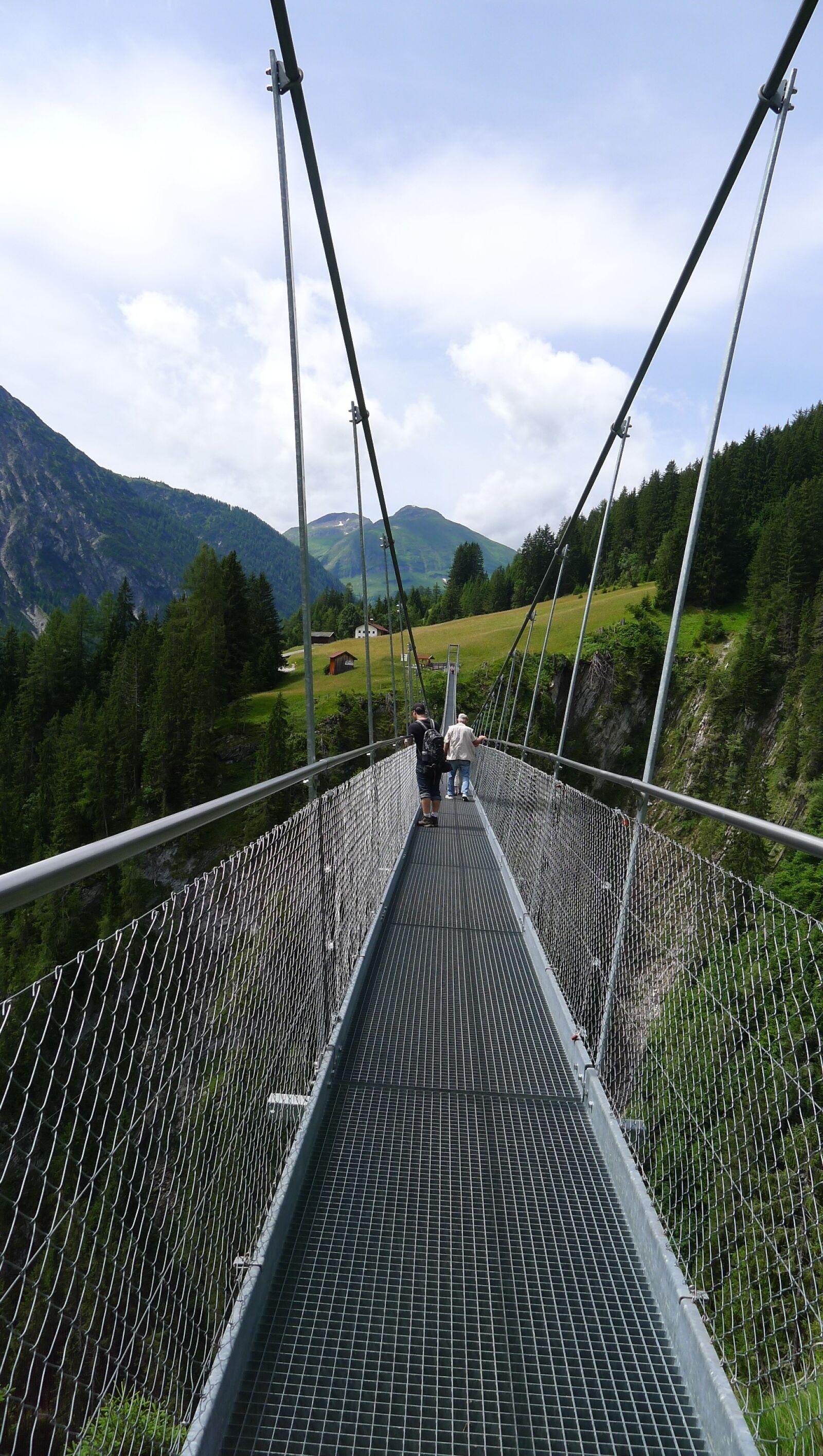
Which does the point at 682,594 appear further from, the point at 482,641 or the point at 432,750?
the point at 482,641

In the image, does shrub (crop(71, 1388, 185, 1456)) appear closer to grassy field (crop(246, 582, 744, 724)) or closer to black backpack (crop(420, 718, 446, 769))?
black backpack (crop(420, 718, 446, 769))

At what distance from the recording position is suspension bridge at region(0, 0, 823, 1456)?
120cm

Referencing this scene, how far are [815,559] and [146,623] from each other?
3778 cm

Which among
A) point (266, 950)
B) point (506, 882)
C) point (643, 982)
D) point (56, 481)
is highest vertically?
point (56, 481)

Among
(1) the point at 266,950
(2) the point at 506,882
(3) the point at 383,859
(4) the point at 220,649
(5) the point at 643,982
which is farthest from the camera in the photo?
(4) the point at 220,649

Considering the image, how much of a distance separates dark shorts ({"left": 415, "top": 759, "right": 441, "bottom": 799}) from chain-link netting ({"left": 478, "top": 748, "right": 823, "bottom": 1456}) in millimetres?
3551

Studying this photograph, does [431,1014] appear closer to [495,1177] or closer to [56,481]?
[495,1177]

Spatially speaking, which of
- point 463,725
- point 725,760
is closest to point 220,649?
point 725,760

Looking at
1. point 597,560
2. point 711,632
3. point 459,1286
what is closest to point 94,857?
point 459,1286

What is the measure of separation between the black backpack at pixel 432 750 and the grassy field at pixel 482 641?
3356 centimetres

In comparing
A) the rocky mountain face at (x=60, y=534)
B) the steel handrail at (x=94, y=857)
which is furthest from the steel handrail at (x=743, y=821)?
the rocky mountain face at (x=60, y=534)

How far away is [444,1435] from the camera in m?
1.36

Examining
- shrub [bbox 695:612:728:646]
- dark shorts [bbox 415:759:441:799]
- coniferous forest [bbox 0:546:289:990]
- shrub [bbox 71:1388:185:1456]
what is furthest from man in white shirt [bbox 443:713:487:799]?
shrub [bbox 695:612:728:646]

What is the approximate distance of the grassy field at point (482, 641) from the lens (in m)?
46.7
